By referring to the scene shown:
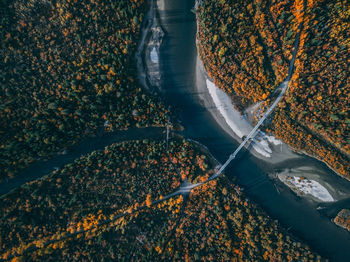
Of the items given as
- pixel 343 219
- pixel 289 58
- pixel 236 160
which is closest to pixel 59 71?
pixel 236 160

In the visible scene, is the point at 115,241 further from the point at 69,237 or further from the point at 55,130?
the point at 55,130

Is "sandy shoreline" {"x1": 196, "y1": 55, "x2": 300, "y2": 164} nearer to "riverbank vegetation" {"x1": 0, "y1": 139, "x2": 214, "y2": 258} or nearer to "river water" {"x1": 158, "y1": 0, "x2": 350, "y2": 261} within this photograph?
"river water" {"x1": 158, "y1": 0, "x2": 350, "y2": 261}

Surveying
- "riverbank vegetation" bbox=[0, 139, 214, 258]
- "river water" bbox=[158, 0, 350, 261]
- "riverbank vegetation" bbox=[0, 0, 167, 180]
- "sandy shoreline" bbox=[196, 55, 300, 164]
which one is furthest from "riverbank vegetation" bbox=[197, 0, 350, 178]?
"riverbank vegetation" bbox=[0, 139, 214, 258]

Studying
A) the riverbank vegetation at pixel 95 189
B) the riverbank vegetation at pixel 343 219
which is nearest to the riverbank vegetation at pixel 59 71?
the riverbank vegetation at pixel 95 189

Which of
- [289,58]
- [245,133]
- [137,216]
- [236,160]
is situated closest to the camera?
[137,216]

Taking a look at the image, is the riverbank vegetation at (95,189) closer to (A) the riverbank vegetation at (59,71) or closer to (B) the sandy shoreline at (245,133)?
(A) the riverbank vegetation at (59,71)

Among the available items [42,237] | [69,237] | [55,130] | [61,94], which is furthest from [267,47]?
[42,237]

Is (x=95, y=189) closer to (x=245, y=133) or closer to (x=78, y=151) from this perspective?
(x=78, y=151)
